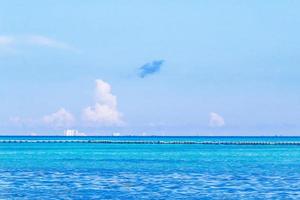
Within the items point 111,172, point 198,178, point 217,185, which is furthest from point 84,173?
point 217,185

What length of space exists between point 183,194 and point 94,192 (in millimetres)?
5685

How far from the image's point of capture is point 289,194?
41594 mm

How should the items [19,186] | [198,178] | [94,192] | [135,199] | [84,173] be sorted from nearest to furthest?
[135,199] → [94,192] → [19,186] → [198,178] → [84,173]

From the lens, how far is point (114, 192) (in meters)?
43.1

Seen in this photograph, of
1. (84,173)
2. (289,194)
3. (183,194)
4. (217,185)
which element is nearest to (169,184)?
(217,185)

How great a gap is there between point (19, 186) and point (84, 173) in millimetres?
13692

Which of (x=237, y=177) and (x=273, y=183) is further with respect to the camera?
(x=237, y=177)

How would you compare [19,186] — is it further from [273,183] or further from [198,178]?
[273,183]

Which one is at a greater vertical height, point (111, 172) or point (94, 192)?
point (111, 172)

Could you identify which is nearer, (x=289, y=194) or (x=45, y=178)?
(x=289, y=194)

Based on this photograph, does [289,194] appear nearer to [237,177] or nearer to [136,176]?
[237,177]

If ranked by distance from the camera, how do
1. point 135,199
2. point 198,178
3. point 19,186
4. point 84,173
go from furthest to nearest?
point 84,173, point 198,178, point 19,186, point 135,199

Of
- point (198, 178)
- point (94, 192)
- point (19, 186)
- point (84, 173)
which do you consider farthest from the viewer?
point (84, 173)

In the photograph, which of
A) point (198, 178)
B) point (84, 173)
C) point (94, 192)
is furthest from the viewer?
point (84, 173)
